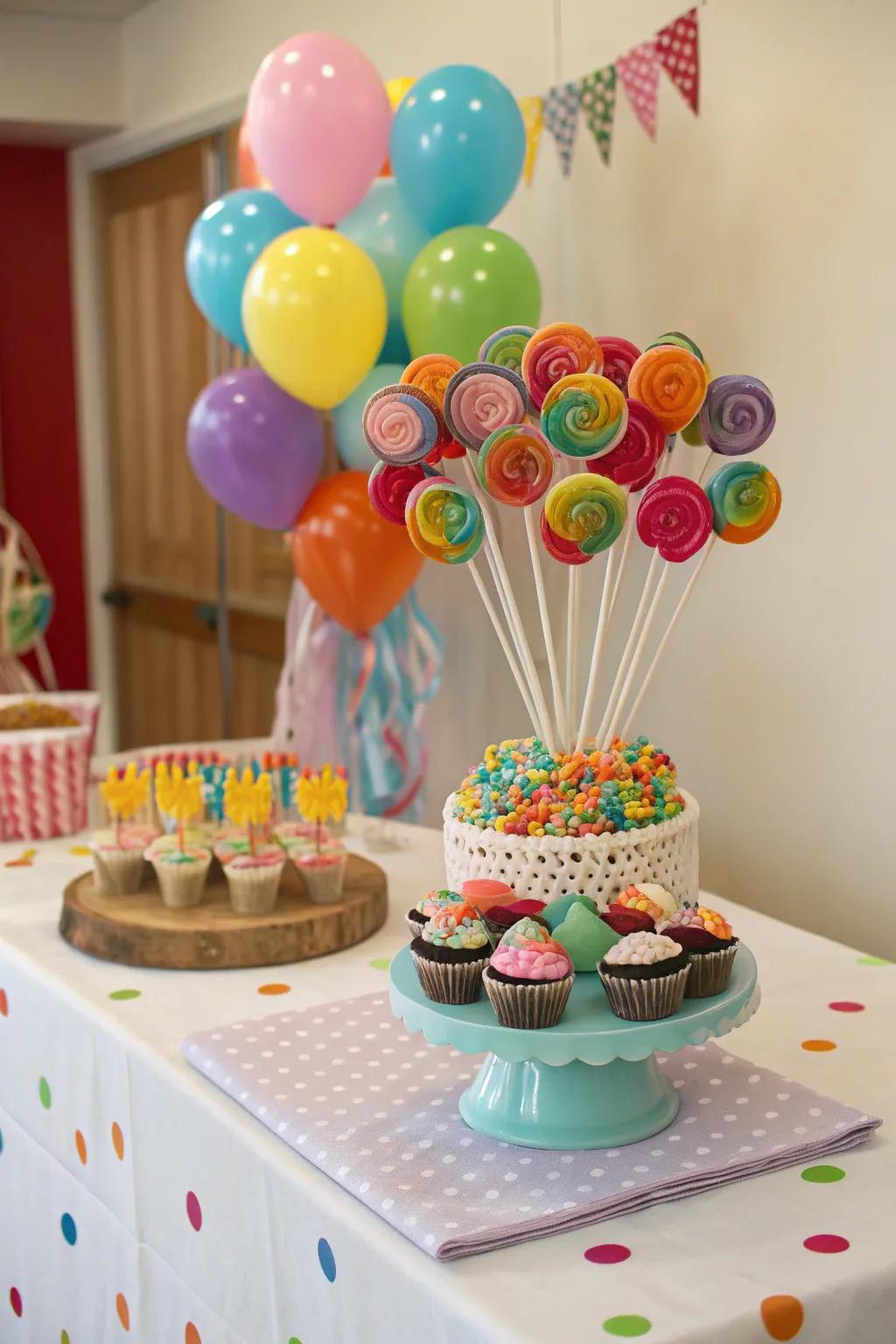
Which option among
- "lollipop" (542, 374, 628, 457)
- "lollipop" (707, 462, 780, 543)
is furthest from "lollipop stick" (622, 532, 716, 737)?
"lollipop" (542, 374, 628, 457)

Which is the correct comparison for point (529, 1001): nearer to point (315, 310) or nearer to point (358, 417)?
point (315, 310)

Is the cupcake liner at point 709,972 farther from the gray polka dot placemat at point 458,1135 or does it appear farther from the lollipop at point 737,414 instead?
the lollipop at point 737,414

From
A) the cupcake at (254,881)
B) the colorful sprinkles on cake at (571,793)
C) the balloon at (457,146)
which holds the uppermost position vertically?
the balloon at (457,146)

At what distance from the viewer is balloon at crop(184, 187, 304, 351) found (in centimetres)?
209

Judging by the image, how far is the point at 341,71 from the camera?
1955 mm

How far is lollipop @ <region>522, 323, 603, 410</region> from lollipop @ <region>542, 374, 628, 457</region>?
26mm

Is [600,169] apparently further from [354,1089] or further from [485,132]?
[354,1089]

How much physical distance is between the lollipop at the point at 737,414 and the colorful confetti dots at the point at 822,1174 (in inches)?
20.5

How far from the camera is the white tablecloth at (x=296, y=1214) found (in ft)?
2.82

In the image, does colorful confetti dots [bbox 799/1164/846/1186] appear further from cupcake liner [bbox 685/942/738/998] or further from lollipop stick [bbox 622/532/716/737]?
lollipop stick [bbox 622/532/716/737]

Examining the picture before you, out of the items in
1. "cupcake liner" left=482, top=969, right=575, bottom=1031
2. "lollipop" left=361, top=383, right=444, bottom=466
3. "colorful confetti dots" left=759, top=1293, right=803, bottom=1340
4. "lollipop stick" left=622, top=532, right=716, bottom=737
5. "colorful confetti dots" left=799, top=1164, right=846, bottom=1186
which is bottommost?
"colorful confetti dots" left=759, top=1293, right=803, bottom=1340

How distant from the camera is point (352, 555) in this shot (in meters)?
2.09

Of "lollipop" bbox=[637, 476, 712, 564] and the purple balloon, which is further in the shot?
the purple balloon

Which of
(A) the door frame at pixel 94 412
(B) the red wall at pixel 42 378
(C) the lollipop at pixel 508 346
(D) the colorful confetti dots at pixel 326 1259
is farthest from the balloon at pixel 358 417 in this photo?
(B) the red wall at pixel 42 378
